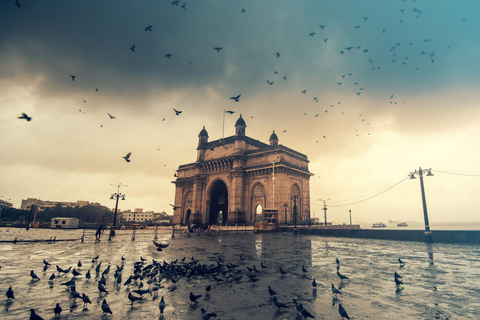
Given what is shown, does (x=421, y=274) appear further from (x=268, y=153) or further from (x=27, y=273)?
(x=268, y=153)

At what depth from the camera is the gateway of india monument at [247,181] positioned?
1593 inches

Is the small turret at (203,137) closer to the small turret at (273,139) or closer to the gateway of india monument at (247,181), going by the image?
the gateway of india monument at (247,181)

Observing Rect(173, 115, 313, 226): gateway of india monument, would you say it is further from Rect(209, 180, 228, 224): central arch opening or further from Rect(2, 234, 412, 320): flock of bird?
Rect(2, 234, 412, 320): flock of bird

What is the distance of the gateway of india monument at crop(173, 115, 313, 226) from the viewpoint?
133 ft

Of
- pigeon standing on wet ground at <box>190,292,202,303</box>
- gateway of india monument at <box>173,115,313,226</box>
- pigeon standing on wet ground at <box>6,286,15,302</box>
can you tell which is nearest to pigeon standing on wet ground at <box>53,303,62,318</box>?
pigeon standing on wet ground at <box>6,286,15,302</box>

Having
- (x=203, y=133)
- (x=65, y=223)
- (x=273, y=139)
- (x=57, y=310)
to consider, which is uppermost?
(x=203, y=133)

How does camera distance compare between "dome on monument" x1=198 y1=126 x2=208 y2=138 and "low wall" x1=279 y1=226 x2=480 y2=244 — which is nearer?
"low wall" x1=279 y1=226 x2=480 y2=244

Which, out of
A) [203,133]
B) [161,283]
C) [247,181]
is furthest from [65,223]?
[161,283]

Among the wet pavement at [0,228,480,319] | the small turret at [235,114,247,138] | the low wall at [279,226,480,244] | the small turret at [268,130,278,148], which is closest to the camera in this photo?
the wet pavement at [0,228,480,319]

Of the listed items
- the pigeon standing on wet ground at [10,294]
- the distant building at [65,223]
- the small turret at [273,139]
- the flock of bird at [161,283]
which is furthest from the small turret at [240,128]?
the pigeon standing on wet ground at [10,294]

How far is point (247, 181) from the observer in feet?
147

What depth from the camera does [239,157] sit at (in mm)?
45250

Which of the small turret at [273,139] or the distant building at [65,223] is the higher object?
the small turret at [273,139]

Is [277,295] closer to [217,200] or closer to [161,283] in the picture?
[161,283]
